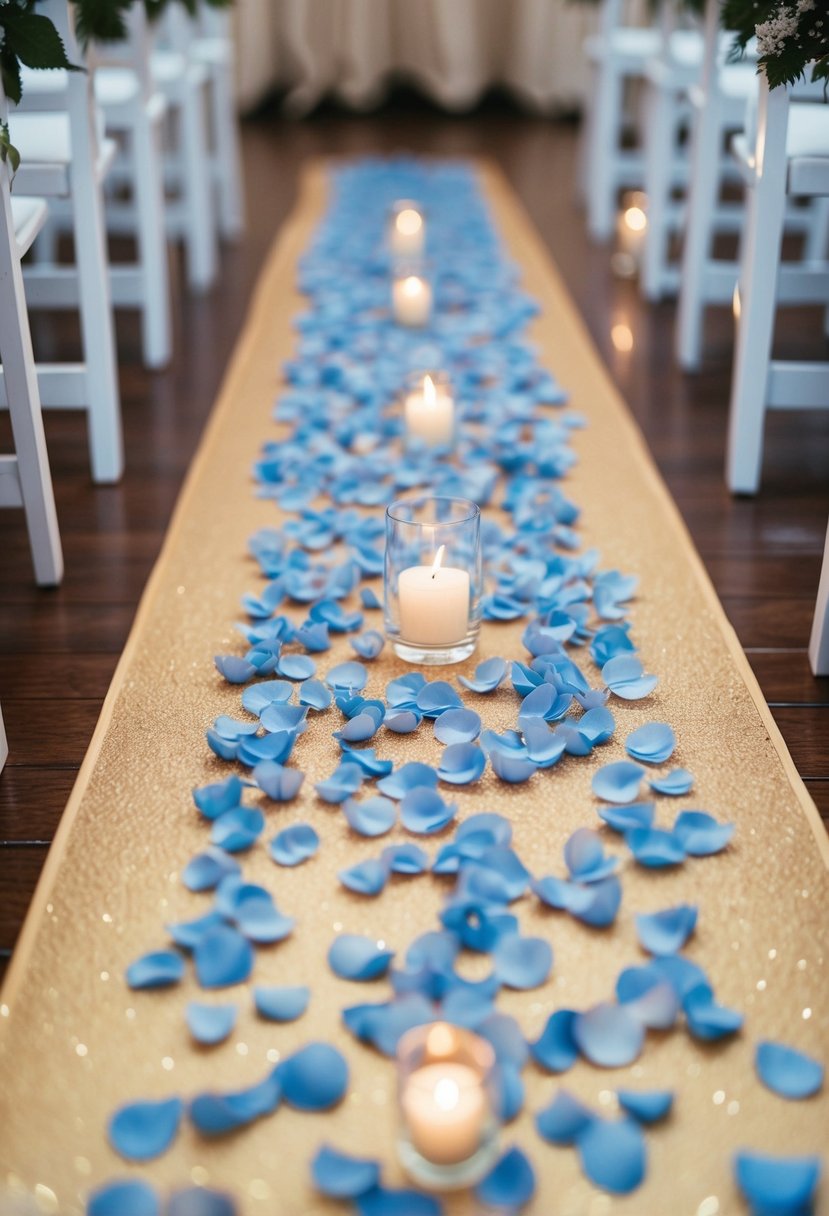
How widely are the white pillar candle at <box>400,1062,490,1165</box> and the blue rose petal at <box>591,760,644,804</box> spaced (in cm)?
43

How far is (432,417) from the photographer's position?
203cm

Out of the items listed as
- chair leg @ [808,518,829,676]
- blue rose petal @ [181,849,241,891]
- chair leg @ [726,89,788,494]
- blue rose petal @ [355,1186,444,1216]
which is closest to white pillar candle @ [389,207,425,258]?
chair leg @ [726,89,788,494]

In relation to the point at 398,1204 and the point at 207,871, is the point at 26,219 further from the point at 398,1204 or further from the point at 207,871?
the point at 398,1204

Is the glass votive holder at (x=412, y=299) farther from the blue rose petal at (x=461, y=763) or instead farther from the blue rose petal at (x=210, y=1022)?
the blue rose petal at (x=210, y=1022)

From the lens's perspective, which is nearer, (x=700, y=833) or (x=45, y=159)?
(x=700, y=833)

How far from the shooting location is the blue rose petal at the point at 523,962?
3.28 ft

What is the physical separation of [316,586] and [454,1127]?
0.92 meters

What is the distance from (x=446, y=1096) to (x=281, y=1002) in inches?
7.8

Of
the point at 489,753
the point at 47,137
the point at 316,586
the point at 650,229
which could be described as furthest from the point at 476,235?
the point at 489,753

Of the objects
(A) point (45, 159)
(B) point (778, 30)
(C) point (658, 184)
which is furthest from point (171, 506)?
(C) point (658, 184)

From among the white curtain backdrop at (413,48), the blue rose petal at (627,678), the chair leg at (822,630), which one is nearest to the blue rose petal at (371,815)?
the blue rose petal at (627,678)

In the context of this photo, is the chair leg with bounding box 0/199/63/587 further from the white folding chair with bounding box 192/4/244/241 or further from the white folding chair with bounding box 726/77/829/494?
the white folding chair with bounding box 192/4/244/241

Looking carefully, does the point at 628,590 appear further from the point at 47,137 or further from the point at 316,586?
the point at 47,137

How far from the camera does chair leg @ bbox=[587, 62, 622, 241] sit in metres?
3.53
